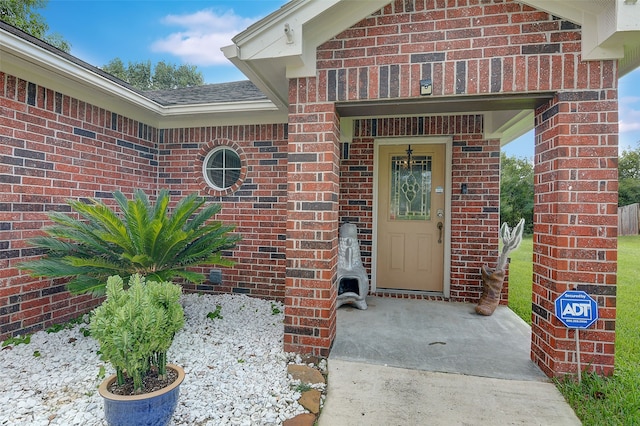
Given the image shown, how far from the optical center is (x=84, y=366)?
251 centimetres

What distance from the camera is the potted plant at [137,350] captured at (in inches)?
65.4

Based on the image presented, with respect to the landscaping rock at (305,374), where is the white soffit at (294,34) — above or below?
above

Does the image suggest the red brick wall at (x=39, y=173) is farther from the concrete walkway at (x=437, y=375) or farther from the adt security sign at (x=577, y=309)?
the adt security sign at (x=577, y=309)

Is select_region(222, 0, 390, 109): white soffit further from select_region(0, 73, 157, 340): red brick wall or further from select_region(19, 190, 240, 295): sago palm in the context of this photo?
select_region(0, 73, 157, 340): red brick wall

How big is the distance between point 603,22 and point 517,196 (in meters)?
15.6

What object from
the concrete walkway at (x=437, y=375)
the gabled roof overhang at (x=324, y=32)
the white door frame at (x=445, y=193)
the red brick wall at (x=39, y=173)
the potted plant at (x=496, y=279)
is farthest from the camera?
the white door frame at (x=445, y=193)

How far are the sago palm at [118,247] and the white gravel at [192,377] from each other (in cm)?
56

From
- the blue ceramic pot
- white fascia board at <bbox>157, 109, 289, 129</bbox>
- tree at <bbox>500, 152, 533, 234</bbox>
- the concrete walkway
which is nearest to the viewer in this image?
the blue ceramic pot

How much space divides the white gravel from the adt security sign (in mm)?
1987

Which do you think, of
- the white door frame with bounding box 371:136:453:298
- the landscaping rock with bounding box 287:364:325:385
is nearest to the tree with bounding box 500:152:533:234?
the white door frame with bounding box 371:136:453:298

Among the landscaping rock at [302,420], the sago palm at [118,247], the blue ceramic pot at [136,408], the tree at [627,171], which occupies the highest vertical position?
the tree at [627,171]

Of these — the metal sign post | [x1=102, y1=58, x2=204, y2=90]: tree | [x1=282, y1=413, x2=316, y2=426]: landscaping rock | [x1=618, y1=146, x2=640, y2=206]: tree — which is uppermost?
[x1=102, y1=58, x2=204, y2=90]: tree

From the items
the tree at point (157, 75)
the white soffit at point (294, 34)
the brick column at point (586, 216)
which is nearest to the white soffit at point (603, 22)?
the brick column at point (586, 216)

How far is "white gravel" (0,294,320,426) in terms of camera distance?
1.96 m
